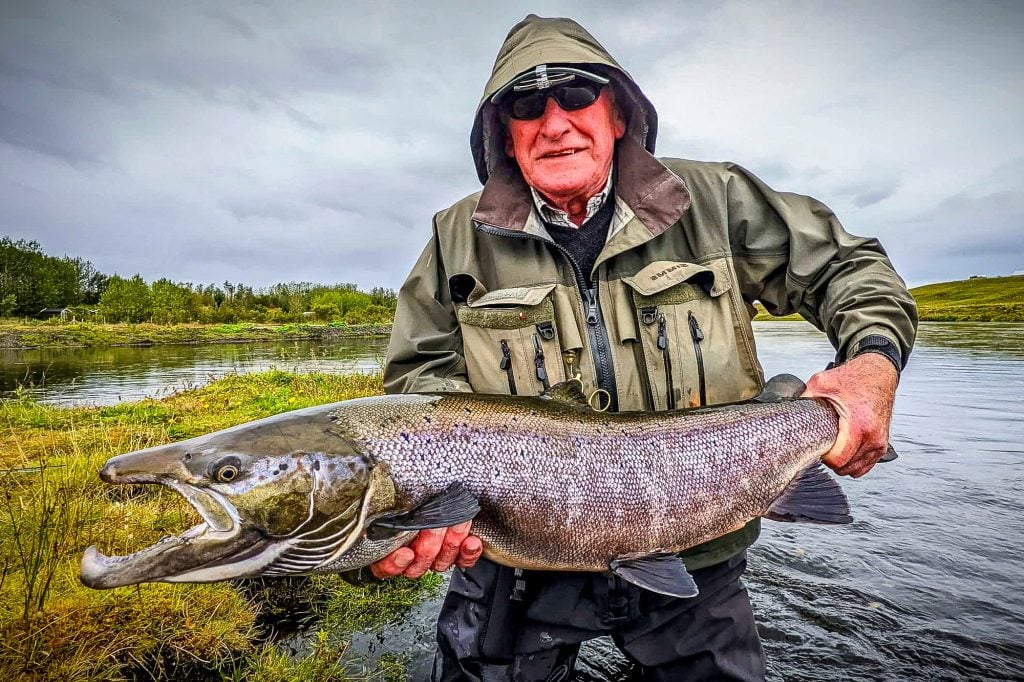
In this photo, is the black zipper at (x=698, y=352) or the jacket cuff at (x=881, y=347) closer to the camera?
the jacket cuff at (x=881, y=347)

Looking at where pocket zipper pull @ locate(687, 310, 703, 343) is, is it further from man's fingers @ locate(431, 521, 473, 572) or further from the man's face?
man's fingers @ locate(431, 521, 473, 572)

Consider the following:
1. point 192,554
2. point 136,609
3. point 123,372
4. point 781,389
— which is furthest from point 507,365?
point 123,372

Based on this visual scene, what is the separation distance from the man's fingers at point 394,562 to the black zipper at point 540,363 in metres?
0.98

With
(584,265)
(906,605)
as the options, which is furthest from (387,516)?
(906,605)

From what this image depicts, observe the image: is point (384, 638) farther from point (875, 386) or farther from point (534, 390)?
point (875, 386)

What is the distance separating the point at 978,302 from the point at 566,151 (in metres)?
88.6

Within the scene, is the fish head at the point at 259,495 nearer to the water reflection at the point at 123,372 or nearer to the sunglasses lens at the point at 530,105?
the sunglasses lens at the point at 530,105

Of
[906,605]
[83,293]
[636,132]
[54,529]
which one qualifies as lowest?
[906,605]

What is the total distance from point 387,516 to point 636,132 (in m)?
2.51

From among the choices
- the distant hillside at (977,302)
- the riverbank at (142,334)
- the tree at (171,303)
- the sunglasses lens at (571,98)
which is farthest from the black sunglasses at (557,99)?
the tree at (171,303)

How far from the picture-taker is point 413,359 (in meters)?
2.92

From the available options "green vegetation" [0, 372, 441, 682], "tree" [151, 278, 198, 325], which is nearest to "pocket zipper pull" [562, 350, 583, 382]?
"green vegetation" [0, 372, 441, 682]

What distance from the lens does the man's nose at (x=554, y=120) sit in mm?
2828

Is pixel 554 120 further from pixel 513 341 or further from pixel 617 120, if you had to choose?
pixel 513 341
